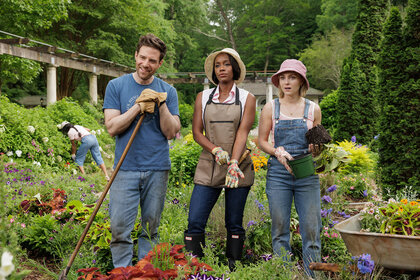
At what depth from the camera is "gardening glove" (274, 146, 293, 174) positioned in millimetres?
2885

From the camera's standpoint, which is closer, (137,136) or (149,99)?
(149,99)

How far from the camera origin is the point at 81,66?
1568cm

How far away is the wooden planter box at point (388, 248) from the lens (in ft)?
7.91

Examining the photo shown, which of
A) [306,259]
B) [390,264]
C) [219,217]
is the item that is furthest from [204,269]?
[219,217]

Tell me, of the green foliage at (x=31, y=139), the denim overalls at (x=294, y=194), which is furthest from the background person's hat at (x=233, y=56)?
the green foliage at (x=31, y=139)

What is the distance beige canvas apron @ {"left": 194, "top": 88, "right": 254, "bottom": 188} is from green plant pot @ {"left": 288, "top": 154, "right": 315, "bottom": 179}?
16.3 inches

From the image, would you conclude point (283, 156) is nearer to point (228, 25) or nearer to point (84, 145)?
point (84, 145)

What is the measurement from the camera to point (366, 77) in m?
11.0

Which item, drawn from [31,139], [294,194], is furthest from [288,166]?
[31,139]

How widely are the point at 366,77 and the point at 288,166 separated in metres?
9.17

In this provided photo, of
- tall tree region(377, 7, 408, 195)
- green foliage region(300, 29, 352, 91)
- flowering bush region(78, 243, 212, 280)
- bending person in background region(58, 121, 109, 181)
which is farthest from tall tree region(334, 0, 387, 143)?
green foliage region(300, 29, 352, 91)

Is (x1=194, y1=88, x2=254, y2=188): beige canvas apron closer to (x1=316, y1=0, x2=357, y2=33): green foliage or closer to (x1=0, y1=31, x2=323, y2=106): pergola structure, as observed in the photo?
(x1=0, y1=31, x2=323, y2=106): pergola structure

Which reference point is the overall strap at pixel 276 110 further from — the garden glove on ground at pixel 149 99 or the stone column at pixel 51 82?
the stone column at pixel 51 82

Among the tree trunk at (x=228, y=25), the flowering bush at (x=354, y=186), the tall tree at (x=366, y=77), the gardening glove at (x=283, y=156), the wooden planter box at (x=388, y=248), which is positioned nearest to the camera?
the wooden planter box at (x=388, y=248)
